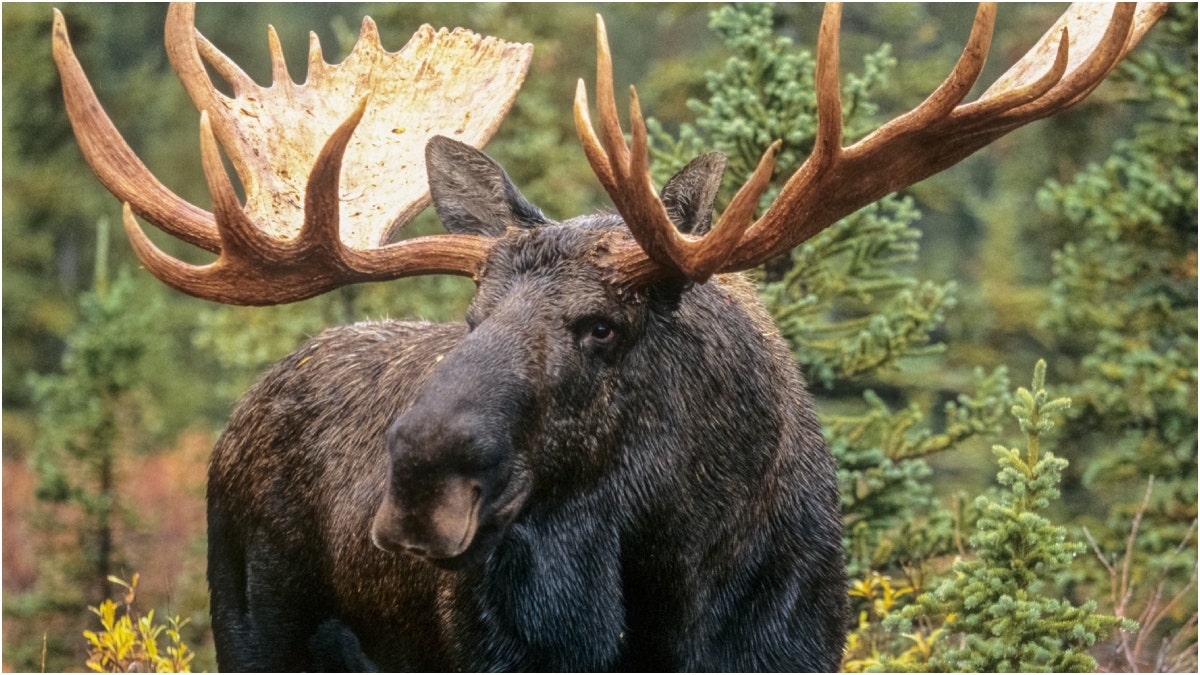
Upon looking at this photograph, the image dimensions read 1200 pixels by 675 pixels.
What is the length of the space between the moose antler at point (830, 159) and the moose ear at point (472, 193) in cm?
61

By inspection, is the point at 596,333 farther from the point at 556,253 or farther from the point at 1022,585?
the point at 1022,585

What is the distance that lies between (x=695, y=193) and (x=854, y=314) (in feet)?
31.2

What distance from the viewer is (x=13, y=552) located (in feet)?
60.4

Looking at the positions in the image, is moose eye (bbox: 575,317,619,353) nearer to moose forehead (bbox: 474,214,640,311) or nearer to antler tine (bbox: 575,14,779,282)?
moose forehead (bbox: 474,214,640,311)

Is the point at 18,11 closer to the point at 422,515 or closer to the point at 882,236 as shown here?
the point at 882,236

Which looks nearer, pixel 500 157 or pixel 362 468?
pixel 362 468

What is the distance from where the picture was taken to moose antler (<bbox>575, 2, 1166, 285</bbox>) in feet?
13.9

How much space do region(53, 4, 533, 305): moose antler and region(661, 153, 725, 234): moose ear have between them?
648mm

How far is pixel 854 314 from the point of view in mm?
13984

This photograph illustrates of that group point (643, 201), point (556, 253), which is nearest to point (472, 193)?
point (556, 253)

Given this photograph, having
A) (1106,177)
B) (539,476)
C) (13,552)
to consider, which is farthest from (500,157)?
(13,552)

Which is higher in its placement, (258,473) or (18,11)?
(18,11)

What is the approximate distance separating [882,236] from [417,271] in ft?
10.9

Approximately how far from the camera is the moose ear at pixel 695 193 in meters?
4.68
